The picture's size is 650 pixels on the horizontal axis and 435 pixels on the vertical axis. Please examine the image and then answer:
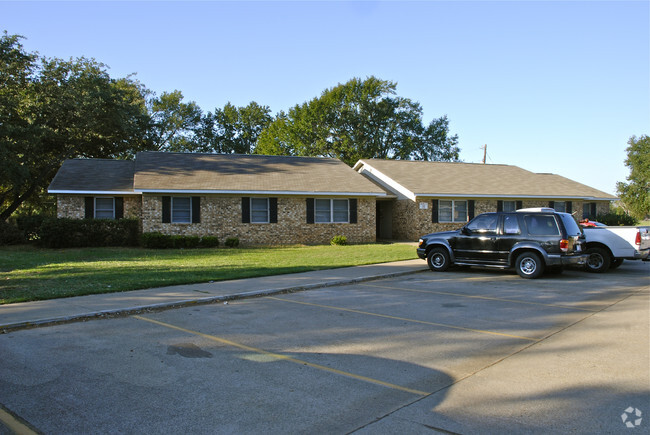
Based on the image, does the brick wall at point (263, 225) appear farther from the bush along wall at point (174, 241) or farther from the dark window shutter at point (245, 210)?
the bush along wall at point (174, 241)

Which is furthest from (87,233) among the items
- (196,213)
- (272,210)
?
(272,210)

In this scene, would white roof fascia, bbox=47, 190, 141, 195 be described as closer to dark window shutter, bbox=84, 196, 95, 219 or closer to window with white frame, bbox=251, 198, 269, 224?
dark window shutter, bbox=84, 196, 95, 219

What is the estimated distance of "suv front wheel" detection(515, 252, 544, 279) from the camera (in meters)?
12.5

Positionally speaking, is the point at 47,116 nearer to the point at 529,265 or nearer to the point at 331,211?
the point at 331,211

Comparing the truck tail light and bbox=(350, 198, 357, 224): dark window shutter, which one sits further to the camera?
bbox=(350, 198, 357, 224): dark window shutter

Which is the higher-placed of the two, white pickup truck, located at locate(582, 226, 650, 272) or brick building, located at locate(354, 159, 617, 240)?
brick building, located at locate(354, 159, 617, 240)

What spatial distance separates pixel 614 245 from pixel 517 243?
11.4 feet

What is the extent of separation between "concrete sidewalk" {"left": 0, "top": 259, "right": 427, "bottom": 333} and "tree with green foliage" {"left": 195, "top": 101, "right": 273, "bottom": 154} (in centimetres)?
4752

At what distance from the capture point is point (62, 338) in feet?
21.6

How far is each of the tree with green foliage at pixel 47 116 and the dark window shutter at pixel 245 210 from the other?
42.2 ft

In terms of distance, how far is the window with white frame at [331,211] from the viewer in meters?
25.4

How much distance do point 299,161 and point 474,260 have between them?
1875 cm

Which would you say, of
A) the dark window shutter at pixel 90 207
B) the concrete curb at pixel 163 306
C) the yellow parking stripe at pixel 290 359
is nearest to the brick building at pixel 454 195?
the concrete curb at pixel 163 306

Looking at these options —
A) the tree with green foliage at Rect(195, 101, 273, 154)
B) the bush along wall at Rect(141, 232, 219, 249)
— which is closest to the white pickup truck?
the bush along wall at Rect(141, 232, 219, 249)
